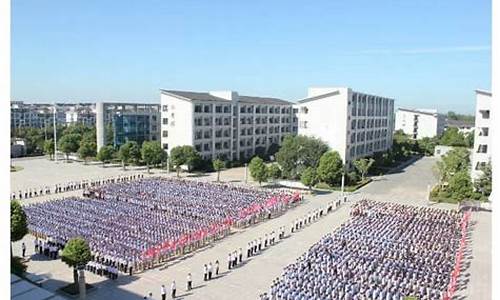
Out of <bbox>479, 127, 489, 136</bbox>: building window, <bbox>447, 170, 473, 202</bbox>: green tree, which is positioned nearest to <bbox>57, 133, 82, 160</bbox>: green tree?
<bbox>447, 170, 473, 202</bbox>: green tree

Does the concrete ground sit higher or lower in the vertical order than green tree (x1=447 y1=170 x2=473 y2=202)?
lower

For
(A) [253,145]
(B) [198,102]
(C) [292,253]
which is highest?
(B) [198,102]

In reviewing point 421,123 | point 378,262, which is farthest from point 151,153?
point 421,123

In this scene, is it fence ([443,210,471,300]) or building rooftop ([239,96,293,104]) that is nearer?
fence ([443,210,471,300])

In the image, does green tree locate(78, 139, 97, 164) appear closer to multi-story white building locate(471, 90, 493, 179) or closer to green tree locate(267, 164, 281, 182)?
green tree locate(267, 164, 281, 182)
